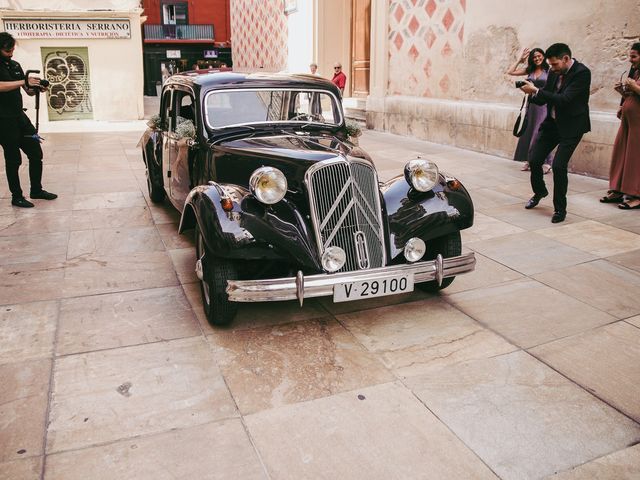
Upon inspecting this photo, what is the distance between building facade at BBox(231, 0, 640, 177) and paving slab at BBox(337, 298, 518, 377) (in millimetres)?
5413

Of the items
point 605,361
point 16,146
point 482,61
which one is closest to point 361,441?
point 605,361

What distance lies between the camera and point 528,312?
4152 millimetres

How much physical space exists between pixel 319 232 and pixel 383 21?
1140 cm

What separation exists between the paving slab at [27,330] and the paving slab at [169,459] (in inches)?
44.9

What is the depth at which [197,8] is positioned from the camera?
36500mm

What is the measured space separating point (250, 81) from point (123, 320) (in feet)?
7.70

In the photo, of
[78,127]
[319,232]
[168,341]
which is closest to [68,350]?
[168,341]

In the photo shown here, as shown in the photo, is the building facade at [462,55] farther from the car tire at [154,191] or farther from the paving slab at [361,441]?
the paving slab at [361,441]

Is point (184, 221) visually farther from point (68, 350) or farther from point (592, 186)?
point (592, 186)

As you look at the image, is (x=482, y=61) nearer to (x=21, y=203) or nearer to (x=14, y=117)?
(x=14, y=117)

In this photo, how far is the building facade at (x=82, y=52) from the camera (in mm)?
16344

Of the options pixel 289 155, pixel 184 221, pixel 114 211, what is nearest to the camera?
pixel 289 155

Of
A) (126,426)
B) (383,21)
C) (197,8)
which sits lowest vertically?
(126,426)

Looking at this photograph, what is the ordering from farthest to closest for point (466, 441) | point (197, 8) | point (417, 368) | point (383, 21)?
point (197, 8) < point (383, 21) < point (417, 368) < point (466, 441)
